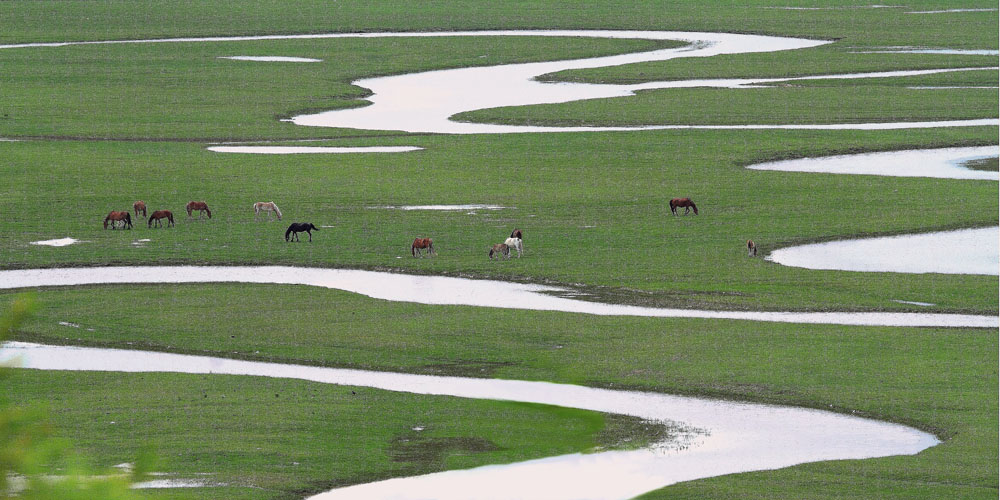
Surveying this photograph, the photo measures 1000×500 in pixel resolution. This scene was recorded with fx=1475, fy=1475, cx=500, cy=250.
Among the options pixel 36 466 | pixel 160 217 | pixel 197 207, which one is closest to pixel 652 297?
pixel 160 217

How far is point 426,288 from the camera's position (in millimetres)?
29281

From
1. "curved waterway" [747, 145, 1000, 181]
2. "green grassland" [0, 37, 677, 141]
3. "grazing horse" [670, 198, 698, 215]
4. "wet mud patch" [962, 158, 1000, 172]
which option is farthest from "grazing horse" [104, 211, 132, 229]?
"wet mud patch" [962, 158, 1000, 172]

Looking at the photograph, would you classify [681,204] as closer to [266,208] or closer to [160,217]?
[266,208]

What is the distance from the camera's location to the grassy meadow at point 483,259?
688 inches

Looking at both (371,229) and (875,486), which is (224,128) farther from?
(875,486)

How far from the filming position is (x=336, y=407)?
19859 mm

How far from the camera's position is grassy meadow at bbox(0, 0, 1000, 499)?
17.5 metres

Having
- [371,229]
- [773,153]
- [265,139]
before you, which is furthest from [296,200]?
[773,153]

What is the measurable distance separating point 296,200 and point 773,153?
17.2 meters

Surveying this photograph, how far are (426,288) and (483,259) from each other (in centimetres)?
271

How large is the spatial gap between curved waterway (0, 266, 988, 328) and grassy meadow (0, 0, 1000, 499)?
0.63 metres

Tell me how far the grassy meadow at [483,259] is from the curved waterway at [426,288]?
2.06ft

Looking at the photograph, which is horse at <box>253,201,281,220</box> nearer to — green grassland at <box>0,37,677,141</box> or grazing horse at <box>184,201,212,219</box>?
grazing horse at <box>184,201,212,219</box>

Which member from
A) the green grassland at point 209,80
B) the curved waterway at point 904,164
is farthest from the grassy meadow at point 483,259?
the curved waterway at point 904,164
